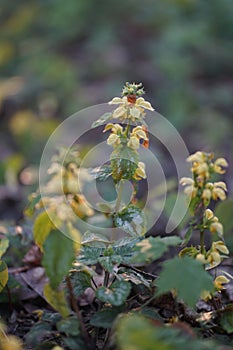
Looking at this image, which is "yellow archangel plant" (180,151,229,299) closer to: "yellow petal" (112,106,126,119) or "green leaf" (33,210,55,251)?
"yellow petal" (112,106,126,119)

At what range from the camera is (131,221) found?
136 centimetres

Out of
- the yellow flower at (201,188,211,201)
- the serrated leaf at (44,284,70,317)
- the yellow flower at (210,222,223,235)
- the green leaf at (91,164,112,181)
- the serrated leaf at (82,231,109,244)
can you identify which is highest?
the green leaf at (91,164,112,181)

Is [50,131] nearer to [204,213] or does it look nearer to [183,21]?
[183,21]

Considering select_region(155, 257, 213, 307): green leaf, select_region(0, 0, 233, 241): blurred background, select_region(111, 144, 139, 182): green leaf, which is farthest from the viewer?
select_region(0, 0, 233, 241): blurred background

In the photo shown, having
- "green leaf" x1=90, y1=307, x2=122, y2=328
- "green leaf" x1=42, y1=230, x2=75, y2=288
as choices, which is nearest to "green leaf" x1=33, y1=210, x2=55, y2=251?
"green leaf" x1=42, y1=230, x2=75, y2=288

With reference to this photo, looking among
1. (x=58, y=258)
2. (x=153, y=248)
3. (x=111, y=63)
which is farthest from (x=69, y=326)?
(x=111, y=63)

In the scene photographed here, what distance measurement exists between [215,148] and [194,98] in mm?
734

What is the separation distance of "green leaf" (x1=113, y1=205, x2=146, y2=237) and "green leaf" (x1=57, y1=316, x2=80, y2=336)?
25cm

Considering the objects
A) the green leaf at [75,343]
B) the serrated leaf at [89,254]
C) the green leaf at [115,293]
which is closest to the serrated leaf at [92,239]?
the serrated leaf at [89,254]

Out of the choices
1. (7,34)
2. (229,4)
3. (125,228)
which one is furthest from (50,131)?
(125,228)

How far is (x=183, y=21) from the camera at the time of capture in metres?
4.36

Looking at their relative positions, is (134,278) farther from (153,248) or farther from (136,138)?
(136,138)

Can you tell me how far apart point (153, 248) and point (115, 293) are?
6.9 inches

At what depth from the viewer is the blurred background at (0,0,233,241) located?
3543 millimetres
